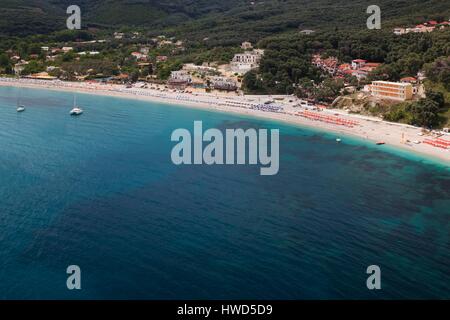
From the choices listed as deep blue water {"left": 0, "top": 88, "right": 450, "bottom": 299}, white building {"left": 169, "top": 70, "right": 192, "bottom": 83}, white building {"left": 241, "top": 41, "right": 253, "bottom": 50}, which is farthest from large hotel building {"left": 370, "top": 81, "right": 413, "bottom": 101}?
white building {"left": 241, "top": 41, "right": 253, "bottom": 50}

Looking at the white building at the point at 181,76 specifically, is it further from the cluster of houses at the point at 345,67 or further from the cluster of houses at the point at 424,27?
the cluster of houses at the point at 424,27

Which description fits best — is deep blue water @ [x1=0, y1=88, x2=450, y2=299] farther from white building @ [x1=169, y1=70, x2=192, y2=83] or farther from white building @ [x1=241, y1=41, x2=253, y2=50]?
white building @ [x1=241, y1=41, x2=253, y2=50]

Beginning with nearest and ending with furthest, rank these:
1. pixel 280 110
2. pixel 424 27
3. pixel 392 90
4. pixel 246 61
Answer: pixel 392 90 → pixel 280 110 → pixel 424 27 → pixel 246 61

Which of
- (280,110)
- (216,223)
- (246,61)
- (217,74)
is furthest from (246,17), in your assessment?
(216,223)

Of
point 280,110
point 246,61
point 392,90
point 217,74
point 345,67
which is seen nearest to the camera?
point 392,90

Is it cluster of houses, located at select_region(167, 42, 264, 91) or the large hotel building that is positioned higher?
cluster of houses, located at select_region(167, 42, 264, 91)

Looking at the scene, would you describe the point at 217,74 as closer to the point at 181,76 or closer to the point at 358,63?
the point at 181,76
